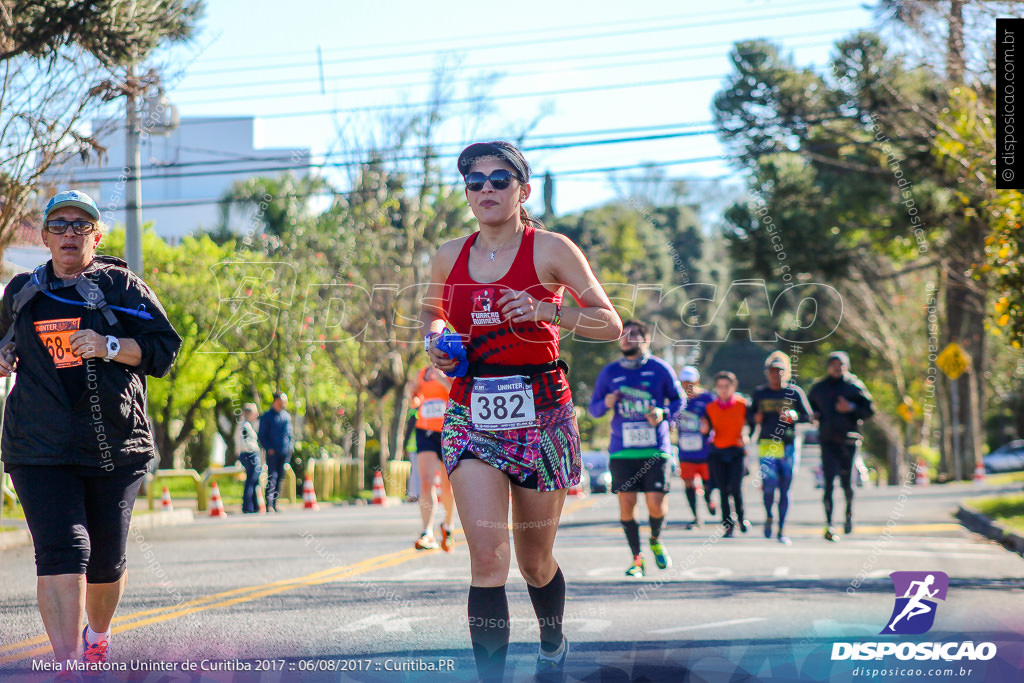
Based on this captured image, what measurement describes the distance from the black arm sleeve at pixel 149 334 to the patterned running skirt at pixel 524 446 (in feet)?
3.90

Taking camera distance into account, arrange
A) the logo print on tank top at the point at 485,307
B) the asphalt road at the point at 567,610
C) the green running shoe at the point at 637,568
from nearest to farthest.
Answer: the logo print on tank top at the point at 485,307, the asphalt road at the point at 567,610, the green running shoe at the point at 637,568

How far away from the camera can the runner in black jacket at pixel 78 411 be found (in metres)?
4.39

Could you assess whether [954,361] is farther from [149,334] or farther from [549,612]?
[149,334]

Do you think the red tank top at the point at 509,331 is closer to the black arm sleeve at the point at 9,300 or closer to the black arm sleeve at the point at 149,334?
the black arm sleeve at the point at 149,334

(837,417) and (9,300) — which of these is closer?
(9,300)

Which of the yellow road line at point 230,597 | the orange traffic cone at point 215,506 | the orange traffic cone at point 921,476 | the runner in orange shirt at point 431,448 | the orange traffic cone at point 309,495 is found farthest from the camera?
the orange traffic cone at point 921,476

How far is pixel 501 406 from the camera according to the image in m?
4.39

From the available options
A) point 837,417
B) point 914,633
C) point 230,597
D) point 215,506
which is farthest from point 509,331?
point 215,506

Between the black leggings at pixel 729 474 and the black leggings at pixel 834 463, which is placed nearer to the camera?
the black leggings at pixel 834 463

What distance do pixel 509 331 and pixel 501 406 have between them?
0.95ft

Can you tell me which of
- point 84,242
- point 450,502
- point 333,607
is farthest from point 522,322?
point 450,502

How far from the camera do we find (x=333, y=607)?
7.20 m

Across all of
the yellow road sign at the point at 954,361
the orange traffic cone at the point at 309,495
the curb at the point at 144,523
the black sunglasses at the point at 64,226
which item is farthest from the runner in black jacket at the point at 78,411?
the yellow road sign at the point at 954,361

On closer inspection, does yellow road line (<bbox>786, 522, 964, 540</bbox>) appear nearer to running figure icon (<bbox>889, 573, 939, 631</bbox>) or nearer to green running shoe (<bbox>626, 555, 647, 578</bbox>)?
green running shoe (<bbox>626, 555, 647, 578</bbox>)
